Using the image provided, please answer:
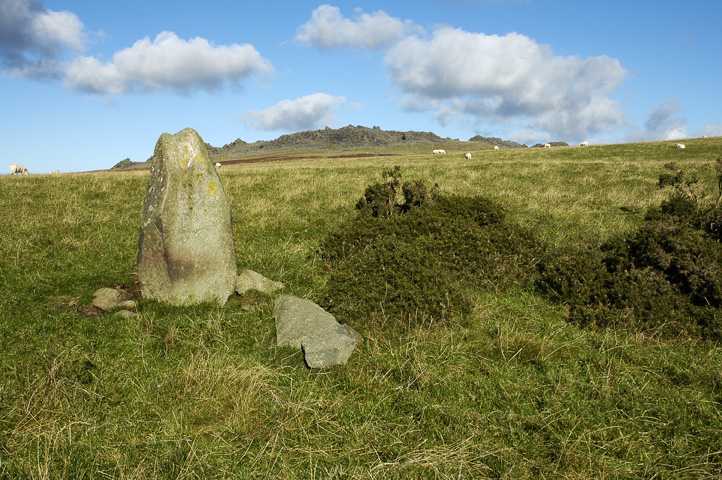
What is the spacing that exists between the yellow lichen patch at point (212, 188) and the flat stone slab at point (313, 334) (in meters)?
2.64

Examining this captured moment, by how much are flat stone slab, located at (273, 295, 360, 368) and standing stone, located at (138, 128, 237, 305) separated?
1832 millimetres

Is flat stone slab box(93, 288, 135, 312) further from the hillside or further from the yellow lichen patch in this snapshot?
the hillside

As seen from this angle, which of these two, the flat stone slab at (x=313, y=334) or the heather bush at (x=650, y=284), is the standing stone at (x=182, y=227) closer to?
the flat stone slab at (x=313, y=334)

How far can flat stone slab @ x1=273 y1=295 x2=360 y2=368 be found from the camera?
20.9 ft

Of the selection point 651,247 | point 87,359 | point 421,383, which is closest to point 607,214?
point 651,247

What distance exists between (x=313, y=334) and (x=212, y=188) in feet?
12.4

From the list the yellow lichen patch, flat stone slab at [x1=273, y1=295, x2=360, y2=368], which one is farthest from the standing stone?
flat stone slab at [x1=273, y1=295, x2=360, y2=368]

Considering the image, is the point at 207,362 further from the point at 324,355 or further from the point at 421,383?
the point at 421,383

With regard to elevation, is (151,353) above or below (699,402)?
above

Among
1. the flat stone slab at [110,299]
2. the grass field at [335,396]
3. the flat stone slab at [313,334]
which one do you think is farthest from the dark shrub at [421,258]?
the flat stone slab at [110,299]

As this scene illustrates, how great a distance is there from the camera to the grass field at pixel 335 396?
4.42m

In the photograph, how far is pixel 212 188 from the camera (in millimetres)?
8633

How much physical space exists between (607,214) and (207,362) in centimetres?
1477

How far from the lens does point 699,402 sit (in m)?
5.54
